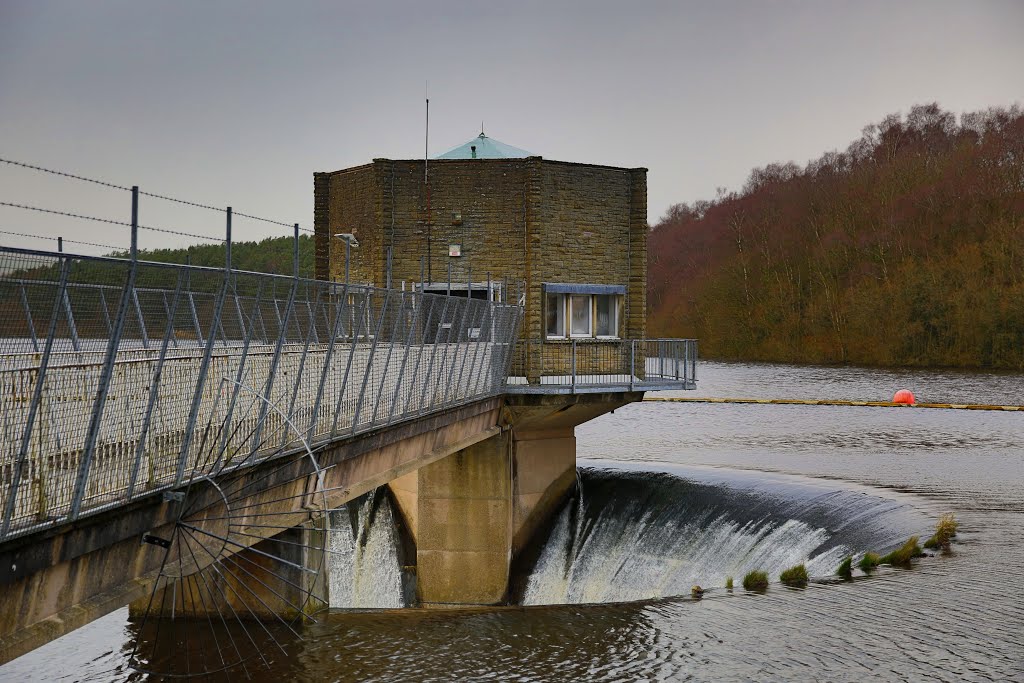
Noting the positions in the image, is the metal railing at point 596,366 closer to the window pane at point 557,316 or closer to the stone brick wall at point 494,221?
the window pane at point 557,316

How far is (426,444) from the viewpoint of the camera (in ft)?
61.0

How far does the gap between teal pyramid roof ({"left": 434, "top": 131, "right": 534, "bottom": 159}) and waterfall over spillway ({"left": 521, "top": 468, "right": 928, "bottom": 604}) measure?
9.13 metres

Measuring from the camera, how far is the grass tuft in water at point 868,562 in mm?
19891

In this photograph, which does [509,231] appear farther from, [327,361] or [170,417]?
[170,417]

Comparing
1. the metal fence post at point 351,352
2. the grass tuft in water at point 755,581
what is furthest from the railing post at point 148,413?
the grass tuft in water at point 755,581

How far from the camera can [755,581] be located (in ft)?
66.2

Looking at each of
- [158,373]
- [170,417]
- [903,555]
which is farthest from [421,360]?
[903,555]

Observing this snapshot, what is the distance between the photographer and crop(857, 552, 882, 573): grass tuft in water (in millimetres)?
19891

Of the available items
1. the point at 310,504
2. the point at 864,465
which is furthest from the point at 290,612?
the point at 864,465

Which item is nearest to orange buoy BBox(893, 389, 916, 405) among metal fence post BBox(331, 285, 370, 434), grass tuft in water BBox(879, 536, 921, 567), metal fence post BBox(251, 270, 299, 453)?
grass tuft in water BBox(879, 536, 921, 567)

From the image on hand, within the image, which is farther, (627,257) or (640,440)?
(640,440)

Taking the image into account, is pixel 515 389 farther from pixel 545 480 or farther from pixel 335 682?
pixel 335 682

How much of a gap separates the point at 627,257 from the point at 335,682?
1430 centimetres

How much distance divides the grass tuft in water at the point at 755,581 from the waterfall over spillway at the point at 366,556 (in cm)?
774
